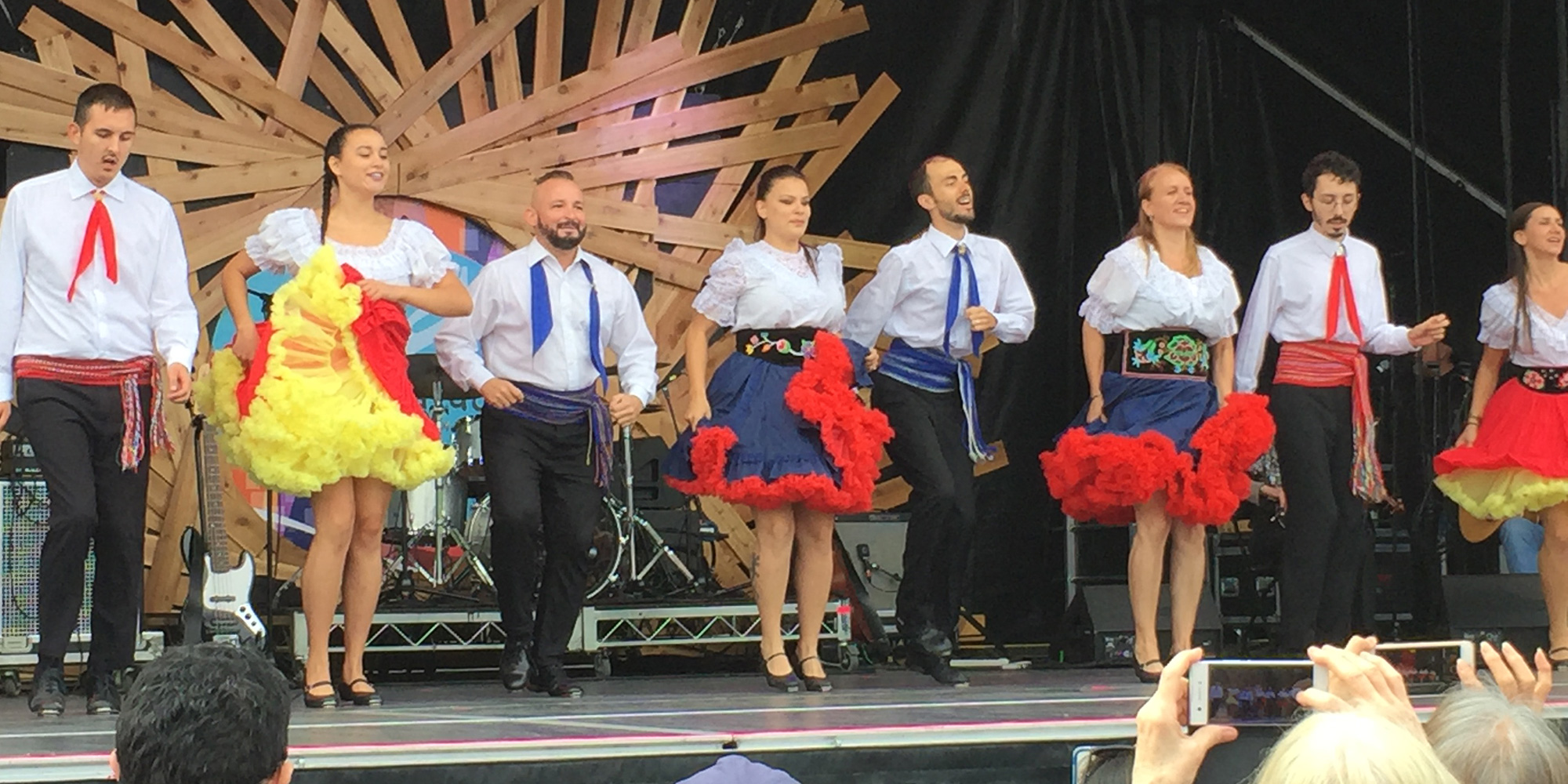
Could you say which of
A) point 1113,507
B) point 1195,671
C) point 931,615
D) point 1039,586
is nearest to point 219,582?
point 931,615

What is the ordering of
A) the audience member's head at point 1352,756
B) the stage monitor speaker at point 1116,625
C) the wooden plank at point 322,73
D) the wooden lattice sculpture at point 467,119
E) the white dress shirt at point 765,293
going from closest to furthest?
the audience member's head at point 1352,756 → the white dress shirt at point 765,293 → the stage monitor speaker at point 1116,625 → the wooden lattice sculpture at point 467,119 → the wooden plank at point 322,73

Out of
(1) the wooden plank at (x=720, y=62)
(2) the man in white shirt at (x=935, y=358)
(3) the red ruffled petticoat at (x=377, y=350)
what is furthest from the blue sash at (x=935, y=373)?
(1) the wooden plank at (x=720, y=62)

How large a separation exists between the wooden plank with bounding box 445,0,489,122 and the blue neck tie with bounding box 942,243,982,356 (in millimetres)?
2376

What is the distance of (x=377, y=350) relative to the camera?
195 inches

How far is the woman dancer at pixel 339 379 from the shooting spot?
15.7 ft

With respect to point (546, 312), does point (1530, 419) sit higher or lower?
lower

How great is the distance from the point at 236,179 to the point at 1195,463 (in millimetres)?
3712

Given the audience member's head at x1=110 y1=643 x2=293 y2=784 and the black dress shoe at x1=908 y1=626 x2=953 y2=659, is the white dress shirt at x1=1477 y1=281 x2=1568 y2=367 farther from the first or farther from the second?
the audience member's head at x1=110 y1=643 x2=293 y2=784

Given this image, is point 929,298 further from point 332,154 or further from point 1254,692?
point 1254,692

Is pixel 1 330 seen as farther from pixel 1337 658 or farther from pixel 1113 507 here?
pixel 1337 658

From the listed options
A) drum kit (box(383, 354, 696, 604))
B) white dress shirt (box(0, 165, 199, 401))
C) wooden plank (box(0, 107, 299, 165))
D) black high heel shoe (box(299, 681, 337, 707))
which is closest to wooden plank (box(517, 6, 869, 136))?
wooden plank (box(0, 107, 299, 165))

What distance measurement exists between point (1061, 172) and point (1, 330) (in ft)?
14.5

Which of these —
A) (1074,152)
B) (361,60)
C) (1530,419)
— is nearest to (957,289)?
(1530,419)

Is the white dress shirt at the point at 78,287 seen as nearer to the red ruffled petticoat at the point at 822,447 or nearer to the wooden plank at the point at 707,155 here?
the red ruffled petticoat at the point at 822,447
